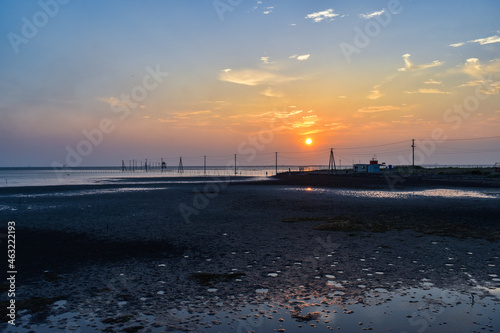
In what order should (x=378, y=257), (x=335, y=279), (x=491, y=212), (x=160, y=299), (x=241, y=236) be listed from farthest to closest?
1. (x=491, y=212)
2. (x=241, y=236)
3. (x=378, y=257)
4. (x=335, y=279)
5. (x=160, y=299)

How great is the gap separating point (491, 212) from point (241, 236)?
1769cm

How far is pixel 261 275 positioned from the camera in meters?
9.88

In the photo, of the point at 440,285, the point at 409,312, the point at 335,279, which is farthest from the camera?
the point at 335,279

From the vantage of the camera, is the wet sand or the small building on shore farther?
the small building on shore

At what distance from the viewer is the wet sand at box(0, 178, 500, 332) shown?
698 centimetres

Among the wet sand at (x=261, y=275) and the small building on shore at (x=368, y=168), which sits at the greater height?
the small building on shore at (x=368, y=168)

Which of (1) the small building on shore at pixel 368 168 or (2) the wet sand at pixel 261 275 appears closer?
(2) the wet sand at pixel 261 275

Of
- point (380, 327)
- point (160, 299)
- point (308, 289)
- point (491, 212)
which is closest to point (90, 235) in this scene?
point (160, 299)

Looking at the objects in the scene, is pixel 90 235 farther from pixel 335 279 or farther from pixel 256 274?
pixel 335 279

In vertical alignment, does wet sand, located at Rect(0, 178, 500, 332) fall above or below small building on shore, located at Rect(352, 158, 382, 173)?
below

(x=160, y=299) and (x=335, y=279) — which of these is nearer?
(x=160, y=299)

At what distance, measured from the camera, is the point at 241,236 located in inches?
623

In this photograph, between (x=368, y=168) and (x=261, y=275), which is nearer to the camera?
(x=261, y=275)

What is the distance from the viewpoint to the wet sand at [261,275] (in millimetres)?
6984
